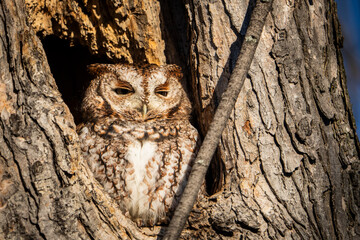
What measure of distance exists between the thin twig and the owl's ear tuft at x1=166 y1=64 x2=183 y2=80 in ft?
2.16

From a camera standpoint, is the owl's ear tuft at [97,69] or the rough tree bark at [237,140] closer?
the rough tree bark at [237,140]

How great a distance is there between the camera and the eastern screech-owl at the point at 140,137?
2176mm

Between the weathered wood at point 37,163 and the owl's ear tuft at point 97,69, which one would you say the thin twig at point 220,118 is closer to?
the weathered wood at point 37,163

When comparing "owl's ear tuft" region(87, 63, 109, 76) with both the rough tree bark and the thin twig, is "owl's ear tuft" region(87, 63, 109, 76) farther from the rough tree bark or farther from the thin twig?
the thin twig

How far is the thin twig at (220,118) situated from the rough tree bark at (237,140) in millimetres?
89

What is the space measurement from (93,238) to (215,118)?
79 cm

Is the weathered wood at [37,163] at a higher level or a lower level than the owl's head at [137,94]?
lower

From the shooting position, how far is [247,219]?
1.75 m

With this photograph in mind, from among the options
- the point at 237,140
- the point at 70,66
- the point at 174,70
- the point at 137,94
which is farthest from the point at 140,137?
the point at 70,66

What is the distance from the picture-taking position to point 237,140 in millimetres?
1916

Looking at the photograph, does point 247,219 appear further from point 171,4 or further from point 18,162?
point 171,4

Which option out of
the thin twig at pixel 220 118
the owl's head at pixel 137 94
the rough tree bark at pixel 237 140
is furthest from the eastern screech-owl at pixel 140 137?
the thin twig at pixel 220 118

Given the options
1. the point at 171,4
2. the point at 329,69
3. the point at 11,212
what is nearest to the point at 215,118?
the point at 329,69

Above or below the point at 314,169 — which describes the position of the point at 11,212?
below
